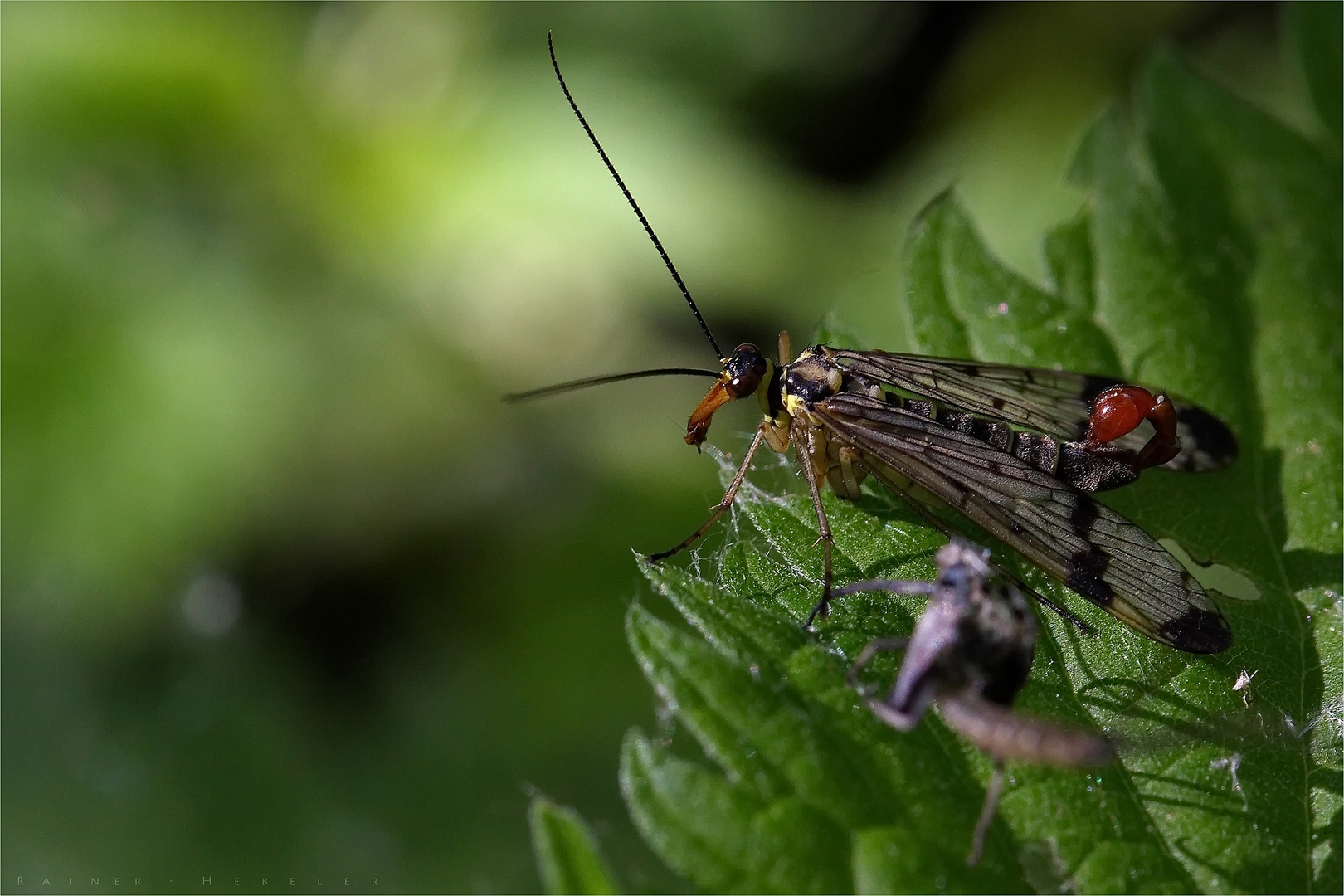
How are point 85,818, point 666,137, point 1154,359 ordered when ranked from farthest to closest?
point 666,137
point 85,818
point 1154,359

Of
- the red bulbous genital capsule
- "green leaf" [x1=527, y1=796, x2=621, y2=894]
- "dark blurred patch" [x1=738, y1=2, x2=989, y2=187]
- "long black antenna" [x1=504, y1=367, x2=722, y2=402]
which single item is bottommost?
the red bulbous genital capsule

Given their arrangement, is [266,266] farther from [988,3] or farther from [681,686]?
[988,3]

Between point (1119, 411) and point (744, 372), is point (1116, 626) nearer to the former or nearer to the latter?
→ point (1119, 411)

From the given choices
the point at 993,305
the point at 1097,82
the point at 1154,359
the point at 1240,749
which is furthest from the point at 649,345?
the point at 1240,749

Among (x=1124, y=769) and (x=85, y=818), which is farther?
(x=85, y=818)

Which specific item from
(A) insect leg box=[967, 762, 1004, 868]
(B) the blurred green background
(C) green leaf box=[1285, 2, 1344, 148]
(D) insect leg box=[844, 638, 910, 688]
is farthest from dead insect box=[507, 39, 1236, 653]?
(C) green leaf box=[1285, 2, 1344, 148]

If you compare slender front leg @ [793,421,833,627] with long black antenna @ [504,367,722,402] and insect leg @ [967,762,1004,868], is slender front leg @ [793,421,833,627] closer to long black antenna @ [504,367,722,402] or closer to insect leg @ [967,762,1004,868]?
long black antenna @ [504,367,722,402]
